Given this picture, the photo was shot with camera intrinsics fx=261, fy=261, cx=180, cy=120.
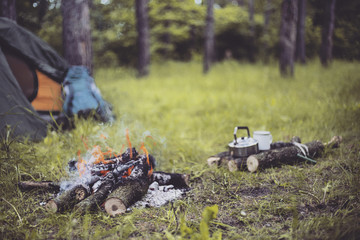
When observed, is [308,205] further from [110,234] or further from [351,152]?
[110,234]

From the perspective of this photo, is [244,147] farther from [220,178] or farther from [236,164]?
[220,178]

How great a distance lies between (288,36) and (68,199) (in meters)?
7.90

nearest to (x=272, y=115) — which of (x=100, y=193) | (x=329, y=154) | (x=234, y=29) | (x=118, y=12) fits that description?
(x=329, y=154)

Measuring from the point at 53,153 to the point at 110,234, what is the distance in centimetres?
162

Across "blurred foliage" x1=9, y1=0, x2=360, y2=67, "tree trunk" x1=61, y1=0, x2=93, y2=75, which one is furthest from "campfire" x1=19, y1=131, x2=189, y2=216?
"blurred foliage" x1=9, y1=0, x2=360, y2=67

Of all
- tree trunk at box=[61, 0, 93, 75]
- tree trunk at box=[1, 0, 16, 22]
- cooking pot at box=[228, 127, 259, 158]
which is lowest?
cooking pot at box=[228, 127, 259, 158]

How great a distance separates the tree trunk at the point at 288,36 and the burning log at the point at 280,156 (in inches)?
209

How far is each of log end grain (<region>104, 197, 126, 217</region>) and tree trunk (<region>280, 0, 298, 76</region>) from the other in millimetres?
7184

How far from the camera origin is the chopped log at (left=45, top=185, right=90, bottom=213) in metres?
2.14

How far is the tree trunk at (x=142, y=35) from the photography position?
990 cm

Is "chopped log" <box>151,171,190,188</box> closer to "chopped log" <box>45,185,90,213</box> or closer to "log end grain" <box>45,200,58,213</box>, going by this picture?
"chopped log" <box>45,185,90,213</box>

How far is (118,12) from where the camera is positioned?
11367mm

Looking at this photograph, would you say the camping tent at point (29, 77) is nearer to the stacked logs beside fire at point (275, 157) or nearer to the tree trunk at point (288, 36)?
the stacked logs beside fire at point (275, 157)

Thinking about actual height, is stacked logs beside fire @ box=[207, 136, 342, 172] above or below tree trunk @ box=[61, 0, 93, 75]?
below
